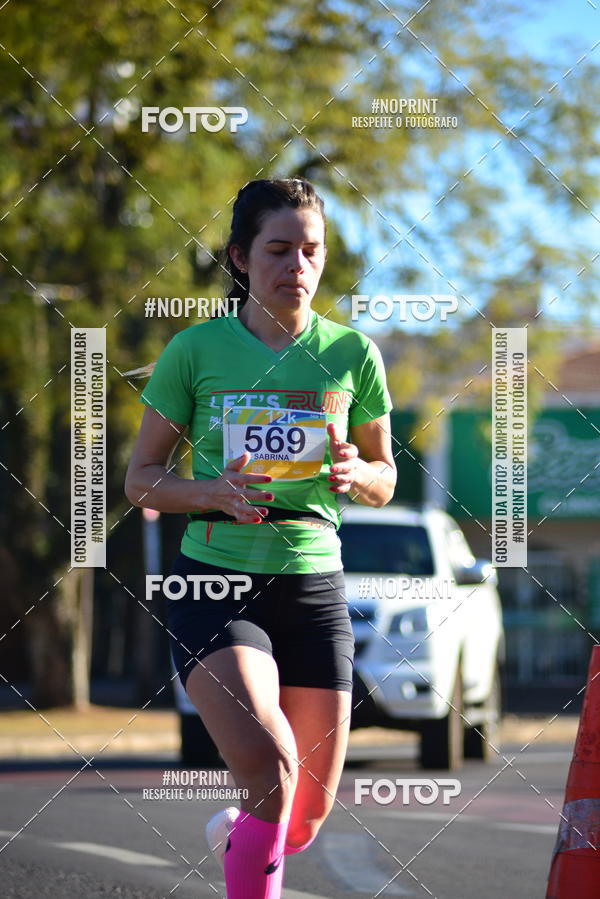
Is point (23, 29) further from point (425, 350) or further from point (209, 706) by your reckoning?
point (209, 706)

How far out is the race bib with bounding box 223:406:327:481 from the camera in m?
3.92

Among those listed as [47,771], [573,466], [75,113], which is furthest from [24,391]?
[573,466]

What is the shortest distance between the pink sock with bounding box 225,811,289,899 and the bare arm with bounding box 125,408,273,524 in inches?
27.5

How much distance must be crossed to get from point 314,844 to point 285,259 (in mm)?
3688

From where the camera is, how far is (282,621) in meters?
3.88

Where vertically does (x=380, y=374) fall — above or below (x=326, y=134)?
below

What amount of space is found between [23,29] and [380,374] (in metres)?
9.97

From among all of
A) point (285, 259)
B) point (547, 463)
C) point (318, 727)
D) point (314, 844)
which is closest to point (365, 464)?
point (285, 259)

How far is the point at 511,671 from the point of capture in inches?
933

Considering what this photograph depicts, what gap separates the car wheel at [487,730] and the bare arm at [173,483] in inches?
266

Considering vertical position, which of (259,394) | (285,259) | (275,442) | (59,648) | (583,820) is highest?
(285,259)

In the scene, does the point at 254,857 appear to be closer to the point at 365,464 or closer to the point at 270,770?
the point at 270,770

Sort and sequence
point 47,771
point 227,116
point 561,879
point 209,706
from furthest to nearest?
point 47,771 < point 227,116 < point 561,879 < point 209,706

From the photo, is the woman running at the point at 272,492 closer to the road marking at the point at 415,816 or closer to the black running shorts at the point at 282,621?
the black running shorts at the point at 282,621
